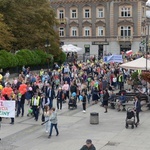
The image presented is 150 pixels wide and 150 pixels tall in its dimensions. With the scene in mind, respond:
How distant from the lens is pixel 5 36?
151 feet

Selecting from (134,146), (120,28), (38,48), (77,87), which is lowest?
(134,146)

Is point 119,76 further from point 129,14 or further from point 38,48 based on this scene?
point 129,14

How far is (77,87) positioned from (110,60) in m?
12.9

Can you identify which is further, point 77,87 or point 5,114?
point 77,87

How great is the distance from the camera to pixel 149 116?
2425 centimetres

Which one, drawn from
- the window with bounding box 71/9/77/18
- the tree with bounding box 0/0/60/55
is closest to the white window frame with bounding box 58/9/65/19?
the window with bounding box 71/9/77/18

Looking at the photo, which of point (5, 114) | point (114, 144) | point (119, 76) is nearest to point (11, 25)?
point (119, 76)

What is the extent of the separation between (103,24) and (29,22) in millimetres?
28253

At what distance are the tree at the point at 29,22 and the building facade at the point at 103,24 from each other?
25700 millimetres

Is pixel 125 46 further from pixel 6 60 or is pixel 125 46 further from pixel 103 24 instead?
pixel 6 60

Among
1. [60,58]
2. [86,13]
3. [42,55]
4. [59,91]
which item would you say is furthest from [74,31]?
[59,91]

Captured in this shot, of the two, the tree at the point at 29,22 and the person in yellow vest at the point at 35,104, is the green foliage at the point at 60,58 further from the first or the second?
the person in yellow vest at the point at 35,104

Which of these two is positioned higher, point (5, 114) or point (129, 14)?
point (129, 14)

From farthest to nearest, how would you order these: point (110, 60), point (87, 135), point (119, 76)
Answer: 1. point (110, 60)
2. point (119, 76)
3. point (87, 135)
